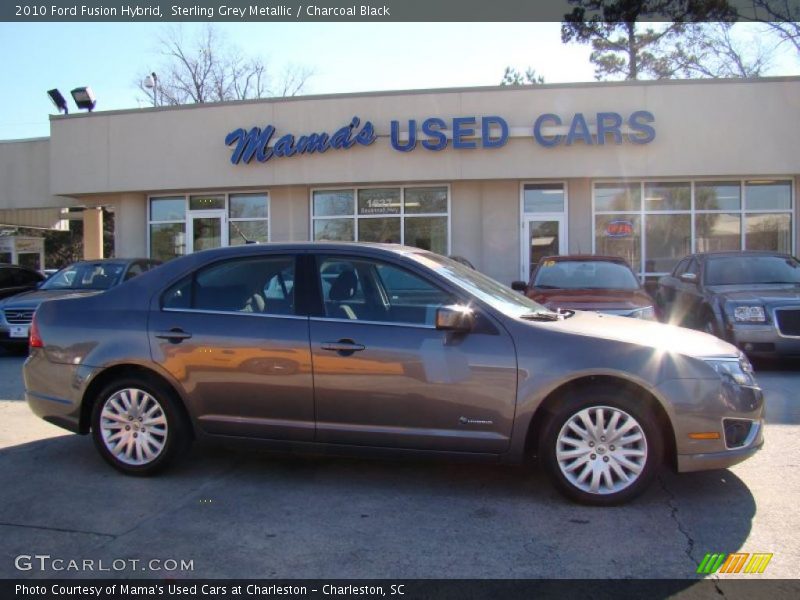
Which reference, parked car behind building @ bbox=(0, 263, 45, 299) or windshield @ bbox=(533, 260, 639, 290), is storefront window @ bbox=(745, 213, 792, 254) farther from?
parked car behind building @ bbox=(0, 263, 45, 299)

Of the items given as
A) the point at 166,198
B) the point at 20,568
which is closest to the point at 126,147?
the point at 166,198

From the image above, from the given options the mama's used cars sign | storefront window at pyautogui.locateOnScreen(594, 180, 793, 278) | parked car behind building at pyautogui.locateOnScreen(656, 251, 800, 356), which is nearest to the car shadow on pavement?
parked car behind building at pyautogui.locateOnScreen(656, 251, 800, 356)

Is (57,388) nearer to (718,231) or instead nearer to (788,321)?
(788,321)

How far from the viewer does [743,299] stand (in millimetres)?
8648

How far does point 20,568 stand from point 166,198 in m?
15.1

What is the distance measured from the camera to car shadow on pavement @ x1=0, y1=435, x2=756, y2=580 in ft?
11.1

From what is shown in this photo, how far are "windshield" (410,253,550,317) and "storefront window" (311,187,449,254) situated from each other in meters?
10.6

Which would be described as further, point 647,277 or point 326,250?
point 647,277

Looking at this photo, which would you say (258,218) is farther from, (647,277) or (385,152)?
(647,277)

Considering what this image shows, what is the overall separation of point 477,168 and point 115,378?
36.6ft

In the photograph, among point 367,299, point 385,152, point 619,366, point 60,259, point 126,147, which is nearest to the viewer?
point 619,366

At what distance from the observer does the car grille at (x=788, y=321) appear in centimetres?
833

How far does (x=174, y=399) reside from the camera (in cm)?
465

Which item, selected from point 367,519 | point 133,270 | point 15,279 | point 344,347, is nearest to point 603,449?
point 367,519
